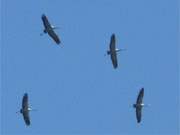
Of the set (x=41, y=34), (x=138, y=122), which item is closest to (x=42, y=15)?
(x=41, y=34)

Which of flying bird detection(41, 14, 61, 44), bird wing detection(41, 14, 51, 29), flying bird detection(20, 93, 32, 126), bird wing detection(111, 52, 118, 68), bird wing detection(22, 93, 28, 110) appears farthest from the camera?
bird wing detection(111, 52, 118, 68)

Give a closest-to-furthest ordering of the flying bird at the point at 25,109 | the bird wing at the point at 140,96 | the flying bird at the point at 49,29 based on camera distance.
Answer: the flying bird at the point at 25,109
the flying bird at the point at 49,29
the bird wing at the point at 140,96

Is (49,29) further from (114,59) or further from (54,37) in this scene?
(114,59)

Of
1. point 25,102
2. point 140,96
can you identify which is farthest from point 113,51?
point 25,102

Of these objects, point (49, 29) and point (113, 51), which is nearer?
point (49, 29)

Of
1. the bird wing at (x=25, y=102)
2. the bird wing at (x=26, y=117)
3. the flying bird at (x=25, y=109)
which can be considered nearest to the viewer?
the bird wing at (x=25, y=102)

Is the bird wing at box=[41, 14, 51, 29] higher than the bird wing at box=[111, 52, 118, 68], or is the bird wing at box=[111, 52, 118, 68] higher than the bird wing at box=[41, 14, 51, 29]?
the bird wing at box=[41, 14, 51, 29]

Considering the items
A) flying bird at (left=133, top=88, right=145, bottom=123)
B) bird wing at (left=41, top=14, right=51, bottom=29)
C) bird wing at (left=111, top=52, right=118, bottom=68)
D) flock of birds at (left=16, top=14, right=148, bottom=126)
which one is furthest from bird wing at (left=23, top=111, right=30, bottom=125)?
flying bird at (left=133, top=88, right=145, bottom=123)

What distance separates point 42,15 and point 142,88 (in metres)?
7.44

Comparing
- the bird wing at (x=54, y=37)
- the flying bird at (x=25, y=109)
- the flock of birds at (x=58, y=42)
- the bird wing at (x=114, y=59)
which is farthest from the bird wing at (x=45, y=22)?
the bird wing at (x=114, y=59)

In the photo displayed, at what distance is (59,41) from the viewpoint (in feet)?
407

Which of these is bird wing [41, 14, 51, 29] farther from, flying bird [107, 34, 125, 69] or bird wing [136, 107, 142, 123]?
bird wing [136, 107, 142, 123]

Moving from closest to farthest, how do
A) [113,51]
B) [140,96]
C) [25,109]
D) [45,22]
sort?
[25,109] → [45,22] → [140,96] → [113,51]

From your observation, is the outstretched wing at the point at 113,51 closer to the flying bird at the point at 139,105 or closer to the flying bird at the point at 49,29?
the flying bird at the point at 139,105
